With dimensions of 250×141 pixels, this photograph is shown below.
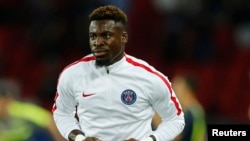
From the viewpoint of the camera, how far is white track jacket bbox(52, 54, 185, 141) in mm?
3836

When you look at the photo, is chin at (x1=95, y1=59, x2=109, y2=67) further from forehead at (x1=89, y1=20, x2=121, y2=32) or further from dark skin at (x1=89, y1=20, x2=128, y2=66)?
forehead at (x1=89, y1=20, x2=121, y2=32)

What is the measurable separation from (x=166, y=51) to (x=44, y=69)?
1403 mm

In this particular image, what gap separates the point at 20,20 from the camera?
9688 mm

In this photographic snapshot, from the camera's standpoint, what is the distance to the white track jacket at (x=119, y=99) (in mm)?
3836

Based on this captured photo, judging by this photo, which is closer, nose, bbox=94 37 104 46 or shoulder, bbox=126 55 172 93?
nose, bbox=94 37 104 46

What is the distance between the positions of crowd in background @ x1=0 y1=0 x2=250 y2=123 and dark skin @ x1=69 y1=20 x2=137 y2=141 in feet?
13.2

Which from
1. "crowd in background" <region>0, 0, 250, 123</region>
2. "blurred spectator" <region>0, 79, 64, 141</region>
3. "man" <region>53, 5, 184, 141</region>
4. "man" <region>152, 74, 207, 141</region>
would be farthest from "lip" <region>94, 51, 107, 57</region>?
"crowd in background" <region>0, 0, 250, 123</region>

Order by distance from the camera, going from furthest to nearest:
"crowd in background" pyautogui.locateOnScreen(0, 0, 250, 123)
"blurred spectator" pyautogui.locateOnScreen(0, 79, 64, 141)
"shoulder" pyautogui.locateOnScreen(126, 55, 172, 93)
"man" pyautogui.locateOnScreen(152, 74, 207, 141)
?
1. "crowd in background" pyautogui.locateOnScreen(0, 0, 250, 123)
2. "man" pyautogui.locateOnScreen(152, 74, 207, 141)
3. "blurred spectator" pyautogui.locateOnScreen(0, 79, 64, 141)
4. "shoulder" pyautogui.locateOnScreen(126, 55, 172, 93)

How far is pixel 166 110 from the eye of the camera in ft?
13.0

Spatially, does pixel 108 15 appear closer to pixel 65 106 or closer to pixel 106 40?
pixel 106 40

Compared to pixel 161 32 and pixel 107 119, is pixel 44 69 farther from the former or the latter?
pixel 107 119

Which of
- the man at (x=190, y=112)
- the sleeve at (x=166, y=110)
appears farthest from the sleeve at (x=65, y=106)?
the man at (x=190, y=112)

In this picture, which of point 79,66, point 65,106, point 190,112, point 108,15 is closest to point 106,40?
point 108,15

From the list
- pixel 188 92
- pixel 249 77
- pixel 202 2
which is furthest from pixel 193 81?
pixel 202 2
